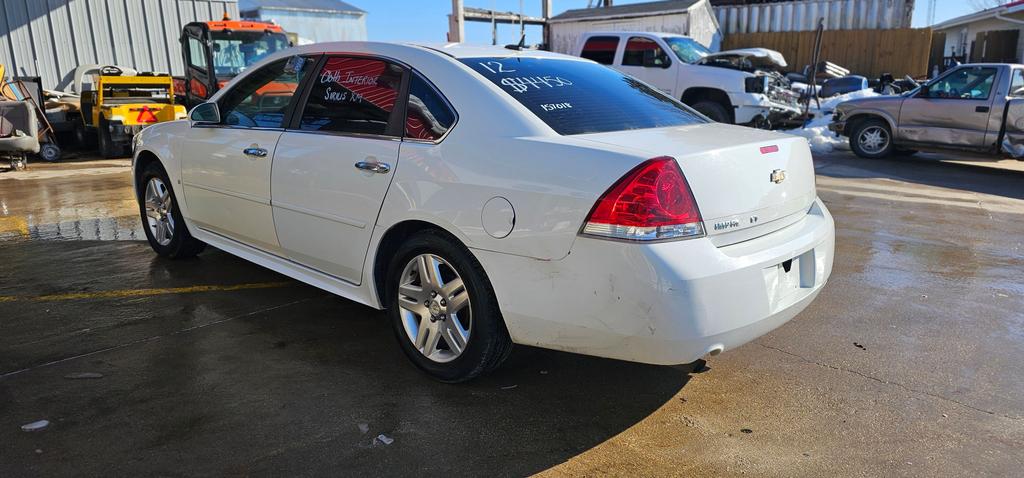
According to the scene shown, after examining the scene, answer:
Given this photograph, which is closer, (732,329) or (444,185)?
(732,329)

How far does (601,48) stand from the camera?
1470 cm

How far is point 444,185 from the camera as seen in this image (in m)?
Result: 3.34

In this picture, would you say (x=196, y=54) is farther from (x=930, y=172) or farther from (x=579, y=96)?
(x=930, y=172)

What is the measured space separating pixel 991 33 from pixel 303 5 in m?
32.0

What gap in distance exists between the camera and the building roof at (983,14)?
2299cm

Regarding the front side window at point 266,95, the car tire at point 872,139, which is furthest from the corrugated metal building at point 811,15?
the front side window at point 266,95

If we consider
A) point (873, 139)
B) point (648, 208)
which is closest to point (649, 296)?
point (648, 208)

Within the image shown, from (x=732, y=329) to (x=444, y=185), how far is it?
139 cm

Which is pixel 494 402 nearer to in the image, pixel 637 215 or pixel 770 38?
pixel 637 215

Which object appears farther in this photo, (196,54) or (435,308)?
(196,54)

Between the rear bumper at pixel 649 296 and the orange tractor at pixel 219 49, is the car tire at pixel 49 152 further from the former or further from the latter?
the rear bumper at pixel 649 296

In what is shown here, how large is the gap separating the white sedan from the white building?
79.8 feet

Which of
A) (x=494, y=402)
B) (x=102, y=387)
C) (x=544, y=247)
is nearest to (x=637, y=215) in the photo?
(x=544, y=247)

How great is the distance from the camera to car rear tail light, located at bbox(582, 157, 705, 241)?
111 inches
